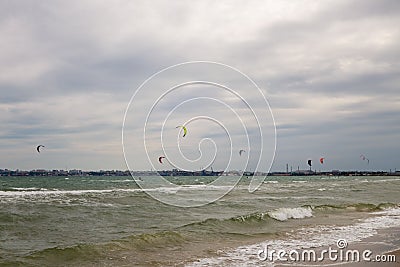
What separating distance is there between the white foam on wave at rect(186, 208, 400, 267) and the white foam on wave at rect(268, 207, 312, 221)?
12.6 ft

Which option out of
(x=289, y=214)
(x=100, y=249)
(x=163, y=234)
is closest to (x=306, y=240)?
(x=163, y=234)

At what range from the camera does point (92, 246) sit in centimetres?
1396

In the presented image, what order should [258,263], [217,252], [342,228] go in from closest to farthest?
1. [258,263]
2. [217,252]
3. [342,228]

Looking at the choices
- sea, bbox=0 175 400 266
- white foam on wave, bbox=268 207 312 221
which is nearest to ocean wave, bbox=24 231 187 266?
sea, bbox=0 175 400 266

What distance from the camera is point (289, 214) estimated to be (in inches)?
967

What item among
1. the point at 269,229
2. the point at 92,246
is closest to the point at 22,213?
the point at 92,246

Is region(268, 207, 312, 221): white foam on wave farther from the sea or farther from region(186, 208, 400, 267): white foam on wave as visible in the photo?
region(186, 208, 400, 267): white foam on wave

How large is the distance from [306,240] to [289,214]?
30.3 feet

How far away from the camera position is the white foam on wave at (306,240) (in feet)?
39.2

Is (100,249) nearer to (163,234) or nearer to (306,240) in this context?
(163,234)

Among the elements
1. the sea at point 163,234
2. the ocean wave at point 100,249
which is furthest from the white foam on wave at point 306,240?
the ocean wave at point 100,249

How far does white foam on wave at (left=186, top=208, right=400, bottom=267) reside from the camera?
39.2 feet

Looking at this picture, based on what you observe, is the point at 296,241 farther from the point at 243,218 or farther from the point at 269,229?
the point at 243,218

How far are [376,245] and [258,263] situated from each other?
4.77 meters
